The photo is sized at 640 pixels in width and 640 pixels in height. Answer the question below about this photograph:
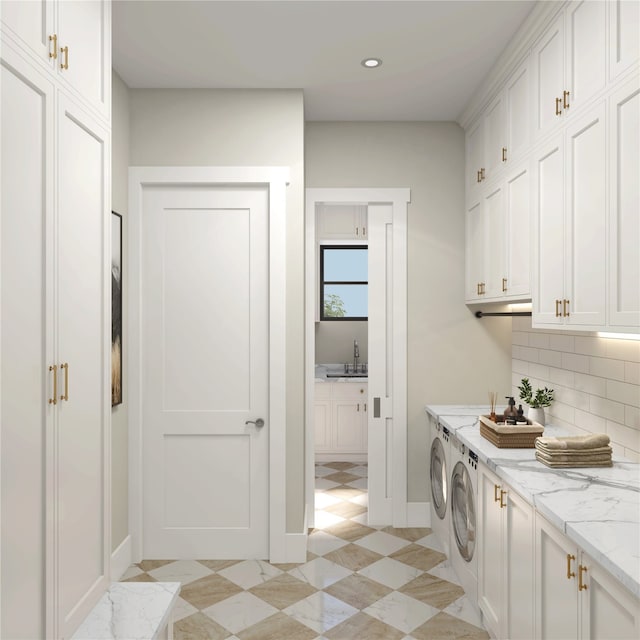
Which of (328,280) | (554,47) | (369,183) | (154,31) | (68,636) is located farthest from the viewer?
(328,280)

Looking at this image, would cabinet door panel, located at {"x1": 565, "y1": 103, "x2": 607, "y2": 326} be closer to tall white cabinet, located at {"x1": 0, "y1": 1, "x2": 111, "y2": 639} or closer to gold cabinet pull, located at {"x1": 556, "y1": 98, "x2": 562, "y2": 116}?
gold cabinet pull, located at {"x1": 556, "y1": 98, "x2": 562, "y2": 116}

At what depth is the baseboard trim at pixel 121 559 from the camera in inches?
117

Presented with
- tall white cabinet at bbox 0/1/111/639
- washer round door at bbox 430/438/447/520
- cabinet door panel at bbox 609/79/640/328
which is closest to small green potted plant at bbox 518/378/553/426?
washer round door at bbox 430/438/447/520

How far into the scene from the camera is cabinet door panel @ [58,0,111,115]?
5.37 ft

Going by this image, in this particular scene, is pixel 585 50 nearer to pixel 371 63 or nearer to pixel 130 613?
pixel 371 63

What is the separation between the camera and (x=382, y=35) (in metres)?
2.63

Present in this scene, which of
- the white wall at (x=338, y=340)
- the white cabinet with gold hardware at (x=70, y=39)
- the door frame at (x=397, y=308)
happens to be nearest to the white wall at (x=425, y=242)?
the door frame at (x=397, y=308)

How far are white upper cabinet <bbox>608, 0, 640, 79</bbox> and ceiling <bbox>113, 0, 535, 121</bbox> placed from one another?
0.67 meters

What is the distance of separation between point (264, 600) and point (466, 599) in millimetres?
1034

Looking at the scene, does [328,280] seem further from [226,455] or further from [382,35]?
[382,35]

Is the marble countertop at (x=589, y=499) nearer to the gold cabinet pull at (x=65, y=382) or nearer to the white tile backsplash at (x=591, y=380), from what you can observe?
the white tile backsplash at (x=591, y=380)

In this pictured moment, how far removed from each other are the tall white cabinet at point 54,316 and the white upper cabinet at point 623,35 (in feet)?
5.69

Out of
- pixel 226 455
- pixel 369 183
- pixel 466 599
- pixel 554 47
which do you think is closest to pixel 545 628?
pixel 466 599

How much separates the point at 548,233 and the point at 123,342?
235 centimetres
